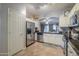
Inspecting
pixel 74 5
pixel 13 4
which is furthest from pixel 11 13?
pixel 74 5

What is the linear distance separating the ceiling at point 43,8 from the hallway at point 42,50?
66 centimetres

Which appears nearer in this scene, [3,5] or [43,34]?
→ [3,5]

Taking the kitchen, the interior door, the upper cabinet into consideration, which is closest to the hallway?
the kitchen

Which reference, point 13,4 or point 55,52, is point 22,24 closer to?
point 13,4

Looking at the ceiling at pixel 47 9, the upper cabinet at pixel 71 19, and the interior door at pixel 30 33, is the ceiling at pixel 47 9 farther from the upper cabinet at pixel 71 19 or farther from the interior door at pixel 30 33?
the interior door at pixel 30 33

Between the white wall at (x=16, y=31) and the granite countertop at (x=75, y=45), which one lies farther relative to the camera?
the white wall at (x=16, y=31)

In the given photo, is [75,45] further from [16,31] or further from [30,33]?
[16,31]

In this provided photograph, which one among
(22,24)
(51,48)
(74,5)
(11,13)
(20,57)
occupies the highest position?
(74,5)

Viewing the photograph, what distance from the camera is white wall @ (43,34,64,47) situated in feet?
7.85

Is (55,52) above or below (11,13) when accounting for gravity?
below

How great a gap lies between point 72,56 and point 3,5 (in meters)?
1.83

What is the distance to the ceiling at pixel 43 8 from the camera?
233 cm

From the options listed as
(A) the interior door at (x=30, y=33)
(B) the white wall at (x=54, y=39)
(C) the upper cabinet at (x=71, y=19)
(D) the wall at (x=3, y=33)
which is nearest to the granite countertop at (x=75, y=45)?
(B) the white wall at (x=54, y=39)

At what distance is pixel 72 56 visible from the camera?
229 cm
